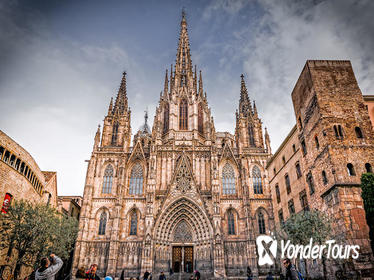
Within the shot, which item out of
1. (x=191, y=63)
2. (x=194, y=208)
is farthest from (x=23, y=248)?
(x=191, y=63)

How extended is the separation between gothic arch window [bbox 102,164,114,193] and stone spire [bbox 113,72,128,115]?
9.16 m

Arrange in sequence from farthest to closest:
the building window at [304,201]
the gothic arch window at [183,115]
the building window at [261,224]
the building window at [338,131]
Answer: the gothic arch window at [183,115] < the building window at [261,224] < the building window at [304,201] < the building window at [338,131]

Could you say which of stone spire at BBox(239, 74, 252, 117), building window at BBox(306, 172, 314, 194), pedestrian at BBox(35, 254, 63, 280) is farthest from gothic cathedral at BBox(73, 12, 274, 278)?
pedestrian at BBox(35, 254, 63, 280)

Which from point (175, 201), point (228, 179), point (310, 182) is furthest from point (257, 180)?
point (310, 182)

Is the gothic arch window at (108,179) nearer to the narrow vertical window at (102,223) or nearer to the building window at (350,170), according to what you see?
the narrow vertical window at (102,223)

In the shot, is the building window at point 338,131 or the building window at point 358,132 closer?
the building window at point 338,131

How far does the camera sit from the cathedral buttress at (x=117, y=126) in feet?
119

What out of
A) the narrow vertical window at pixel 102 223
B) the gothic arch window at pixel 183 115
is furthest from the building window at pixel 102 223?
the gothic arch window at pixel 183 115

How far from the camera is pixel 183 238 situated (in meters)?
30.7

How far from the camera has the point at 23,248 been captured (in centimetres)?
1917

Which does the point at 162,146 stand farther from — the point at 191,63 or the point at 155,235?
the point at 191,63

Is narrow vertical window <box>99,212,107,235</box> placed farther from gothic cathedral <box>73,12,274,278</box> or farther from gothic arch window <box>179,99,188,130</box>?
gothic arch window <box>179,99,188,130</box>

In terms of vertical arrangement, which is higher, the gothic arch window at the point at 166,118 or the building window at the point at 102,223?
the gothic arch window at the point at 166,118

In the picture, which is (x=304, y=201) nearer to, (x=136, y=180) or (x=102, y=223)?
(x=136, y=180)
